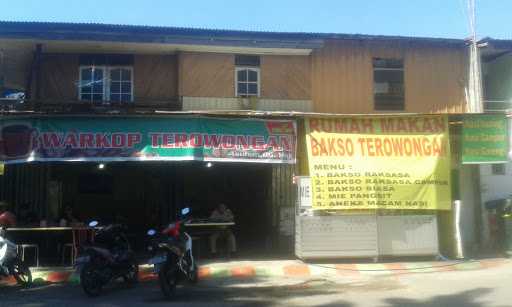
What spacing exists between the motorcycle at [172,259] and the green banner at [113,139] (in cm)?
235

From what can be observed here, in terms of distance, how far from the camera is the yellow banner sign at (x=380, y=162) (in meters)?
11.9

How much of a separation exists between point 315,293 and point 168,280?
259 cm

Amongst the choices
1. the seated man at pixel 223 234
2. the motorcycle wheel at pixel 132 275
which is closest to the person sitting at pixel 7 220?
the motorcycle wheel at pixel 132 275

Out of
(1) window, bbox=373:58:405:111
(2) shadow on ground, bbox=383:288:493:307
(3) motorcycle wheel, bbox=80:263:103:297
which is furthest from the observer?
(1) window, bbox=373:58:405:111

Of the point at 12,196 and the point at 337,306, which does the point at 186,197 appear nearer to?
the point at 12,196

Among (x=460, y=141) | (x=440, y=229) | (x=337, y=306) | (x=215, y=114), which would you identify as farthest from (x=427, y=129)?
(x=337, y=306)

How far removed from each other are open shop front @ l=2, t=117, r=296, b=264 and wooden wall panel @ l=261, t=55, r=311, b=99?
2.10 metres

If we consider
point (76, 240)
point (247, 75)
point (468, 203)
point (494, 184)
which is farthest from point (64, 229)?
point (494, 184)

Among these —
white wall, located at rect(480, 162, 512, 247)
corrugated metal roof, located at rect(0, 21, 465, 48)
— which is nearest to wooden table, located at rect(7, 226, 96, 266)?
corrugated metal roof, located at rect(0, 21, 465, 48)

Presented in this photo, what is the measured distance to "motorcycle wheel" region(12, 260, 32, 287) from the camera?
1009 centimetres

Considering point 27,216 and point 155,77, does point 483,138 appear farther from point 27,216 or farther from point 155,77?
point 27,216

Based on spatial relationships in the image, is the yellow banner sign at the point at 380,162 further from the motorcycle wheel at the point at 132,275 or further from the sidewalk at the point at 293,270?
the motorcycle wheel at the point at 132,275

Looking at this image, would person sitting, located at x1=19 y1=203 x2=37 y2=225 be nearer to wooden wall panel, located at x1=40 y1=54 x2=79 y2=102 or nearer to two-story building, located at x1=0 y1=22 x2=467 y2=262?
two-story building, located at x1=0 y1=22 x2=467 y2=262

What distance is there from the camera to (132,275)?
10.1 m
